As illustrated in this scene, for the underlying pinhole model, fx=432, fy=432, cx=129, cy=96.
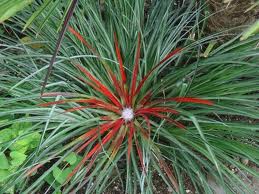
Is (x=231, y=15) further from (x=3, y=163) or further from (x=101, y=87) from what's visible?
(x=3, y=163)

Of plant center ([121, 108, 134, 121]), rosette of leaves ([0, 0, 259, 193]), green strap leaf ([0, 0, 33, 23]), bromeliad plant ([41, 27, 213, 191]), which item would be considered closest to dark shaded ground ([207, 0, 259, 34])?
rosette of leaves ([0, 0, 259, 193])

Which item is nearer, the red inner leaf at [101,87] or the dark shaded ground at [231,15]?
the dark shaded ground at [231,15]

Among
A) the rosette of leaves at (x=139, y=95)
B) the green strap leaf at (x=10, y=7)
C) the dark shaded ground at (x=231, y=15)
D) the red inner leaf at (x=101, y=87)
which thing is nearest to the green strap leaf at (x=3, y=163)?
the rosette of leaves at (x=139, y=95)

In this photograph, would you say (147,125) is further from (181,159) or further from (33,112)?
(33,112)

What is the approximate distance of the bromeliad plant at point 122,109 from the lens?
1.40m

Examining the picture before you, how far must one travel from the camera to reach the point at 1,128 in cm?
160

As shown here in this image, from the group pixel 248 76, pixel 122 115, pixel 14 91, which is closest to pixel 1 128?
pixel 14 91

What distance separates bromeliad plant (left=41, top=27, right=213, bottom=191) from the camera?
55.0 inches

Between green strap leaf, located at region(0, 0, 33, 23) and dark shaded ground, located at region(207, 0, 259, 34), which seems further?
dark shaded ground, located at region(207, 0, 259, 34)

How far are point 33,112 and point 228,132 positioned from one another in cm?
65

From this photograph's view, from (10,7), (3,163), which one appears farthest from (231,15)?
(3,163)

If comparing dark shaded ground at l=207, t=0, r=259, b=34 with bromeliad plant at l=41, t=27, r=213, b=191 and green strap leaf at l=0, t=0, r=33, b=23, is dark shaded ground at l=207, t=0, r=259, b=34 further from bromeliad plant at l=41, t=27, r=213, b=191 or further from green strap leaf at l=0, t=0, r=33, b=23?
green strap leaf at l=0, t=0, r=33, b=23

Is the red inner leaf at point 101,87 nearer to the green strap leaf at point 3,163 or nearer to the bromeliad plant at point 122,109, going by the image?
the bromeliad plant at point 122,109

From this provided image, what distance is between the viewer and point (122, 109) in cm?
149
